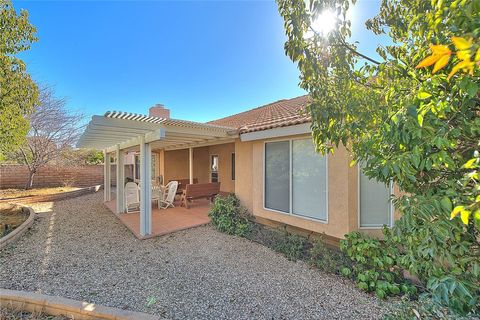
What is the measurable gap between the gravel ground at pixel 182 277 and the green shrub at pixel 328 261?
0.21 m

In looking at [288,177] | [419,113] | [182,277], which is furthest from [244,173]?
[419,113]

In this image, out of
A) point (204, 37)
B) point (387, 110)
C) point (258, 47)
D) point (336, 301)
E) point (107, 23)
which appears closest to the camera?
point (387, 110)

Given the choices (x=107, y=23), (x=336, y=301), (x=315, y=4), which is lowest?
(x=336, y=301)

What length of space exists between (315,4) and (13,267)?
8.13 meters

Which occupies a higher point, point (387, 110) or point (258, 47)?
point (258, 47)

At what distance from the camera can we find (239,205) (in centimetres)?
916

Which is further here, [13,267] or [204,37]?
[204,37]

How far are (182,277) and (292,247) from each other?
3.02 m

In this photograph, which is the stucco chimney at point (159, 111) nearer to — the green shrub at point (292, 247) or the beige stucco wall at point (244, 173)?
the beige stucco wall at point (244, 173)

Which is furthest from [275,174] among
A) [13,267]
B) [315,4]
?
[13,267]

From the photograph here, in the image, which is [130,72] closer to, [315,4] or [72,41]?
[72,41]

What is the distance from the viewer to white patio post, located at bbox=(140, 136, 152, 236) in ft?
25.3

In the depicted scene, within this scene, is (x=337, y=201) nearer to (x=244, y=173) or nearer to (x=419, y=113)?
(x=244, y=173)

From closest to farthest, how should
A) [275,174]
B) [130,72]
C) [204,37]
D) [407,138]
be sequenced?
[407,138] < [275,174] < [204,37] < [130,72]
